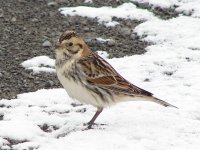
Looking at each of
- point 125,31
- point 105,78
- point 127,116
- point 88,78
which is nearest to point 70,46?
point 88,78

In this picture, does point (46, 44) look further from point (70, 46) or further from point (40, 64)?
point (70, 46)

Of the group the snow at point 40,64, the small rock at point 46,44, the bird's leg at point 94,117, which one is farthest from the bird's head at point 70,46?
the small rock at point 46,44

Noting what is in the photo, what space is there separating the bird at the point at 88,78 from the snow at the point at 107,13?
4.05 m

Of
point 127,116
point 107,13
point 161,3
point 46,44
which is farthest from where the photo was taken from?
point 161,3

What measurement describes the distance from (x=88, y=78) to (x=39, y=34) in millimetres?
3845

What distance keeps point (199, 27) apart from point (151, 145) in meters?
4.85

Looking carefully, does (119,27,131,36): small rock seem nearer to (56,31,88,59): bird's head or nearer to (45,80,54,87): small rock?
(45,80,54,87): small rock

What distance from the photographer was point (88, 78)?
7.20m

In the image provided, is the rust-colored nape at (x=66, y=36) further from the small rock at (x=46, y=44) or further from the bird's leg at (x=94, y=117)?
the small rock at (x=46, y=44)

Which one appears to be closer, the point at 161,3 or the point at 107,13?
the point at 107,13

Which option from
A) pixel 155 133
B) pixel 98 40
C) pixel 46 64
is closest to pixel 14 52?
pixel 46 64

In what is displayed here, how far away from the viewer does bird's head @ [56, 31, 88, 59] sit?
722 centimetres

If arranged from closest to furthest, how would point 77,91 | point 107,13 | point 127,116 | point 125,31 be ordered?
point 77,91
point 127,116
point 125,31
point 107,13

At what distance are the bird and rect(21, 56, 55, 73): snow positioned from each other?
2.14 m
